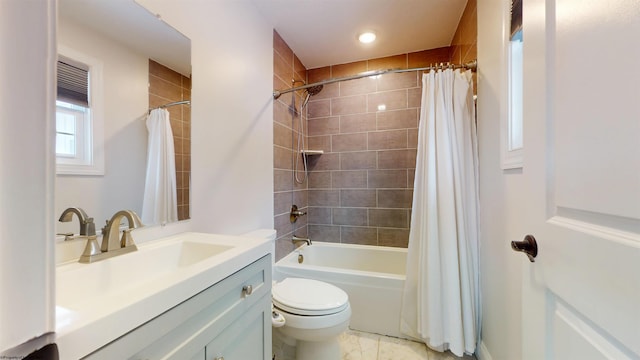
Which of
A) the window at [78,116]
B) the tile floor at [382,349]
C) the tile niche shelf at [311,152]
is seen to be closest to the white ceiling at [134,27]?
the window at [78,116]

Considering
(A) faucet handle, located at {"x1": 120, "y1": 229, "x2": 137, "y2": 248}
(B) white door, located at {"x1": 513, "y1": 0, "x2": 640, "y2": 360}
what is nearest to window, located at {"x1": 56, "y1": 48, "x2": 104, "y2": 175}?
(A) faucet handle, located at {"x1": 120, "y1": 229, "x2": 137, "y2": 248}

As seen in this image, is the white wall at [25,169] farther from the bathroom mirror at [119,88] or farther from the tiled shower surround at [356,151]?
the tiled shower surround at [356,151]

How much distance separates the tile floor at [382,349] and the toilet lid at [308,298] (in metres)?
0.49

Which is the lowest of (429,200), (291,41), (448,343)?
(448,343)

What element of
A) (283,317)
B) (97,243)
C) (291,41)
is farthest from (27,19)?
(291,41)

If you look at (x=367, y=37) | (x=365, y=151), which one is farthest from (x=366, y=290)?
(x=367, y=37)

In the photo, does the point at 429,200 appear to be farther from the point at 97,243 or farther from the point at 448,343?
the point at 97,243

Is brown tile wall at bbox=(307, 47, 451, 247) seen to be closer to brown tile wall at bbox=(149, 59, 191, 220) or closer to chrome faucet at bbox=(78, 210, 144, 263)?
brown tile wall at bbox=(149, 59, 191, 220)

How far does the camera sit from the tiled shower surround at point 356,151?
8.00 feet

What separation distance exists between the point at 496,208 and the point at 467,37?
4.22ft

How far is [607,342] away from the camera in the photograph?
0.46 metres

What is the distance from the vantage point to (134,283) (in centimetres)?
91

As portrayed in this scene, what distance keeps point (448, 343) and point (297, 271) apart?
1.11m

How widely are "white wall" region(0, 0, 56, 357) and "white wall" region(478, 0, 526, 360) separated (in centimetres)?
139
